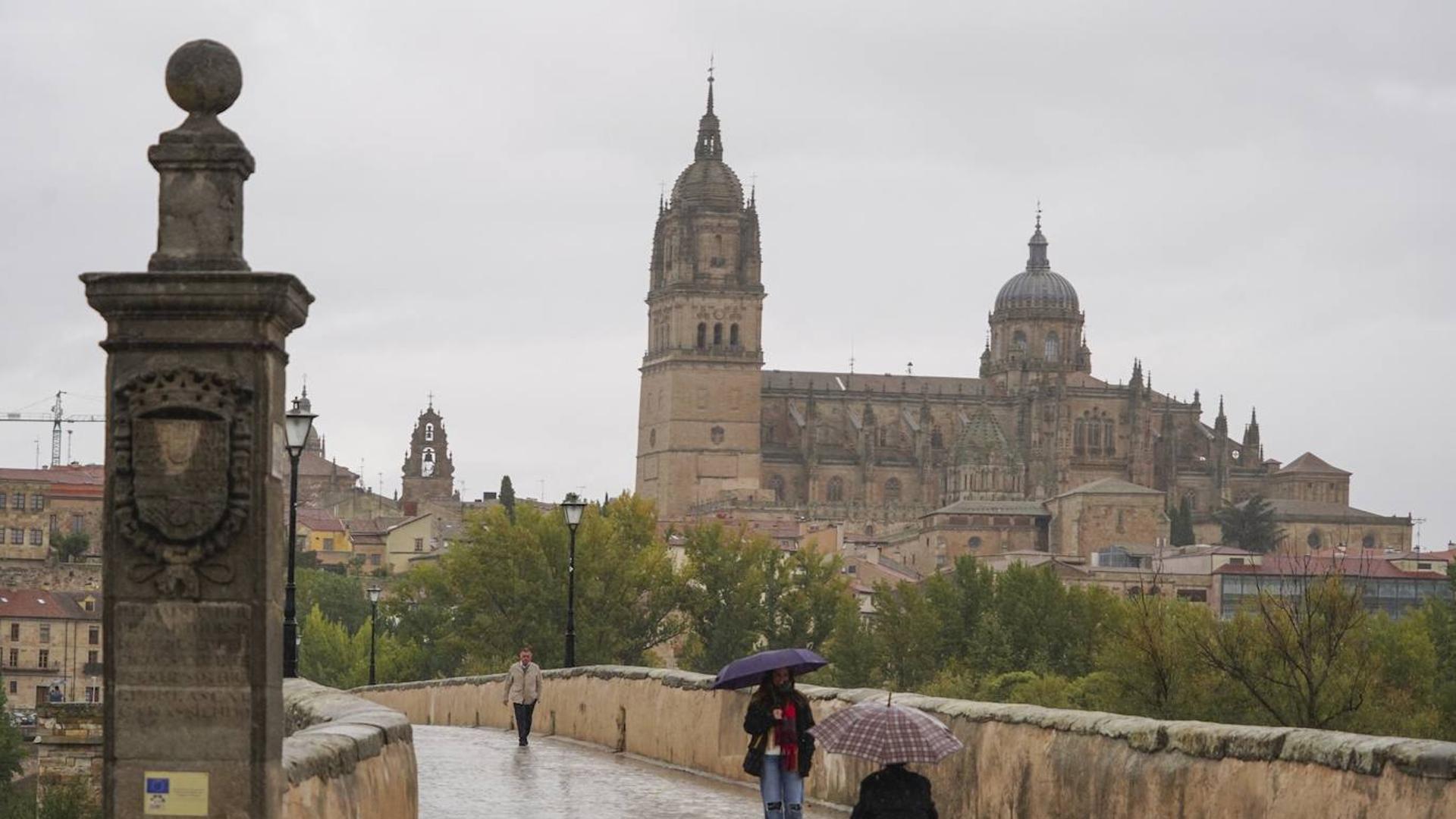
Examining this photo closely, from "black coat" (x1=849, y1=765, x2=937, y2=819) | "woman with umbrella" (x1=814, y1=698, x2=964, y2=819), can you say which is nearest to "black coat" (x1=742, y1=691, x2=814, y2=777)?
"woman with umbrella" (x1=814, y1=698, x2=964, y2=819)

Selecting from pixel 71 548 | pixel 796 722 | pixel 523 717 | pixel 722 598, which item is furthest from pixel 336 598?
pixel 796 722

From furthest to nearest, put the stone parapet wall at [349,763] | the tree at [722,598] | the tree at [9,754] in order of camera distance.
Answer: the tree at [722,598] < the tree at [9,754] < the stone parapet wall at [349,763]

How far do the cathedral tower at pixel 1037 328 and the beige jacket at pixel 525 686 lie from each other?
158 m

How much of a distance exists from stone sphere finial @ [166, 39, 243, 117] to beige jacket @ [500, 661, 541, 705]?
631 inches

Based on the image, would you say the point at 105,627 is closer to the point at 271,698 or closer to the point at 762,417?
the point at 271,698

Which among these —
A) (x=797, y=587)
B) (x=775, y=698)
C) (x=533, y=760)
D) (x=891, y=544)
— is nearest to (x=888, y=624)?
(x=797, y=587)

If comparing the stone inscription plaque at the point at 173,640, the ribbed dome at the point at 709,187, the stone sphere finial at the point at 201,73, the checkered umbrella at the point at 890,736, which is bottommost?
the checkered umbrella at the point at 890,736

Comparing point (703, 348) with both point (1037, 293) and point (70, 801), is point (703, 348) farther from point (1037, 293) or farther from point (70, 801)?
point (70, 801)

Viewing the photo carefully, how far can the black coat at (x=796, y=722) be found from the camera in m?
13.3

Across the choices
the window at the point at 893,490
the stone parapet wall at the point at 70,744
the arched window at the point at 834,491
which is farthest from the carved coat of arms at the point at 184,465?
the window at the point at 893,490

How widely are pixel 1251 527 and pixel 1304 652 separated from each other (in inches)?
4496

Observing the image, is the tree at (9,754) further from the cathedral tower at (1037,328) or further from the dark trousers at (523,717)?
the cathedral tower at (1037,328)

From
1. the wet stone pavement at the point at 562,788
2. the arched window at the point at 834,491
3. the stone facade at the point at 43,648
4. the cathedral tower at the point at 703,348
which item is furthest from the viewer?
the arched window at the point at 834,491

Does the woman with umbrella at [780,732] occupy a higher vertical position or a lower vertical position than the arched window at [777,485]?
lower
